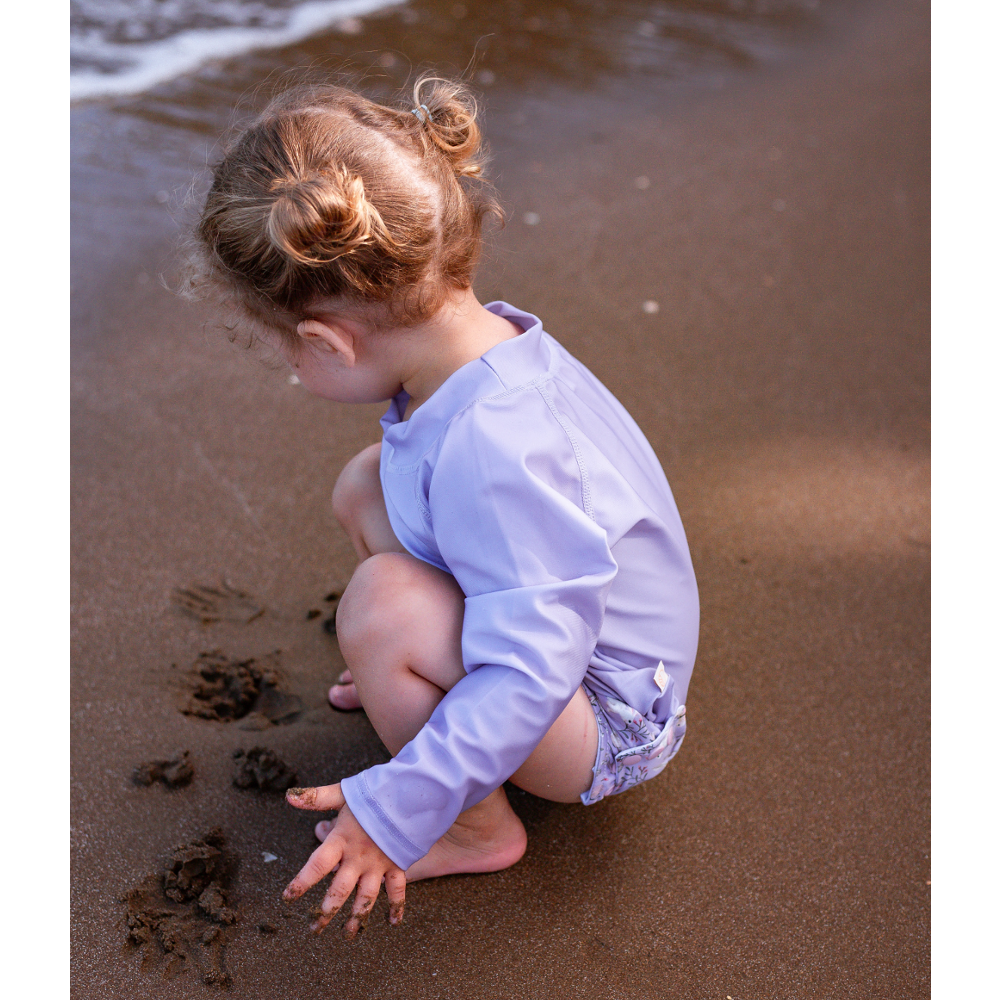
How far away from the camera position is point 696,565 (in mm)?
2152

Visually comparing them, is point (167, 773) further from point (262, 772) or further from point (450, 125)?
point (450, 125)

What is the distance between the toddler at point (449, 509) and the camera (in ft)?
3.99

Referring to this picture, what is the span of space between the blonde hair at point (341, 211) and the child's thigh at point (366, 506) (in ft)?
1.09

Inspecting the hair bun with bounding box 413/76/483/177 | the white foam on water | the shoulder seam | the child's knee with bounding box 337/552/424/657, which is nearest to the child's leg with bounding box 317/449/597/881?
the child's knee with bounding box 337/552/424/657

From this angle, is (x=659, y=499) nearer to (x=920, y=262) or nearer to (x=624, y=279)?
(x=624, y=279)

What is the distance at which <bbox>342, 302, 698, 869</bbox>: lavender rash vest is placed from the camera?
1.20 meters

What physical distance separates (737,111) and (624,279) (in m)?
1.65

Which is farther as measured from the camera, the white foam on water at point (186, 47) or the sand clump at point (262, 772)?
the white foam on water at point (186, 47)

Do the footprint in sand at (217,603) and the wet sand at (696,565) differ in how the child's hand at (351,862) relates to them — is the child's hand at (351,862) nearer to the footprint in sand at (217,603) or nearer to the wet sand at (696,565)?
the wet sand at (696,565)

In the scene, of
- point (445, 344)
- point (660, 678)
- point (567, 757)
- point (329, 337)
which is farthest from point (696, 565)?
point (329, 337)

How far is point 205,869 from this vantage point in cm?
143

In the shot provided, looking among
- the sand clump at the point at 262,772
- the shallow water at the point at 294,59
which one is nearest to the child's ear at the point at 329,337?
the sand clump at the point at 262,772

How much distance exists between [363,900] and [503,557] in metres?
0.46
